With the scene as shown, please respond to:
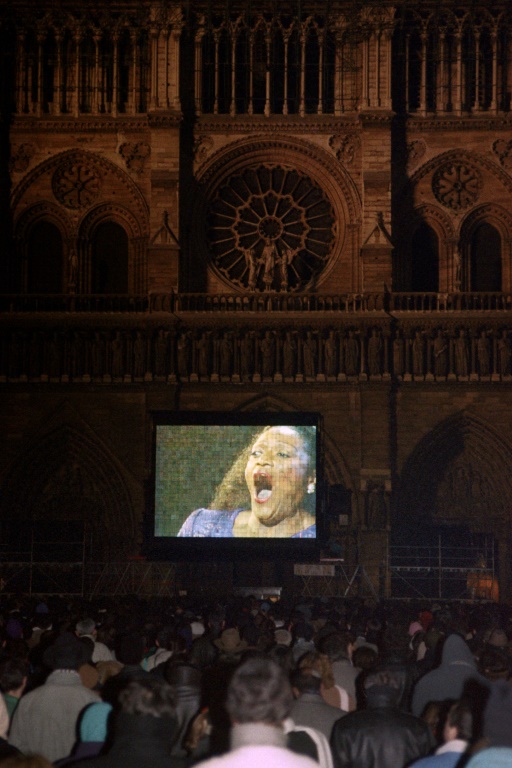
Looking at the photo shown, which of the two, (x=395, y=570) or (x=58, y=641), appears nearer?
(x=58, y=641)

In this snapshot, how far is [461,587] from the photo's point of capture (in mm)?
32219

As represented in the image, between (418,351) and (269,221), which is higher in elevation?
(269,221)

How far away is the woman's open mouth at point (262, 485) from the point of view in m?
29.2

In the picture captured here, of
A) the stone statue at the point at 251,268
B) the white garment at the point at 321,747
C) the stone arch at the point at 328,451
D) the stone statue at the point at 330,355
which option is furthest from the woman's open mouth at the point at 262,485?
the white garment at the point at 321,747

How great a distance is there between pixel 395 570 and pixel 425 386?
4211 mm

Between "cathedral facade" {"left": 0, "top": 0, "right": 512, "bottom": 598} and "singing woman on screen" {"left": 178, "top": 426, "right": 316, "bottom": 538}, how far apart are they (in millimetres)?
1979

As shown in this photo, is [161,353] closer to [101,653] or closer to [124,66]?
[124,66]

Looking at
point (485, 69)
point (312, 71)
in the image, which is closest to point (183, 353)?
point (312, 71)

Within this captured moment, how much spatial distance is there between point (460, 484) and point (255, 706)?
27961 millimetres

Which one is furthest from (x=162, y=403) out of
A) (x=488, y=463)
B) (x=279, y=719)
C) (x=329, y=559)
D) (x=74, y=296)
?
(x=279, y=719)

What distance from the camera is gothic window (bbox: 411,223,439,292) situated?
34000mm

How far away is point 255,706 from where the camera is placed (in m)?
4.93

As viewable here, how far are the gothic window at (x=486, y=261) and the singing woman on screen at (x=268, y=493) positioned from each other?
7327 mm

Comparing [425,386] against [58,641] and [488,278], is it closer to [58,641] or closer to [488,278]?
[488,278]
